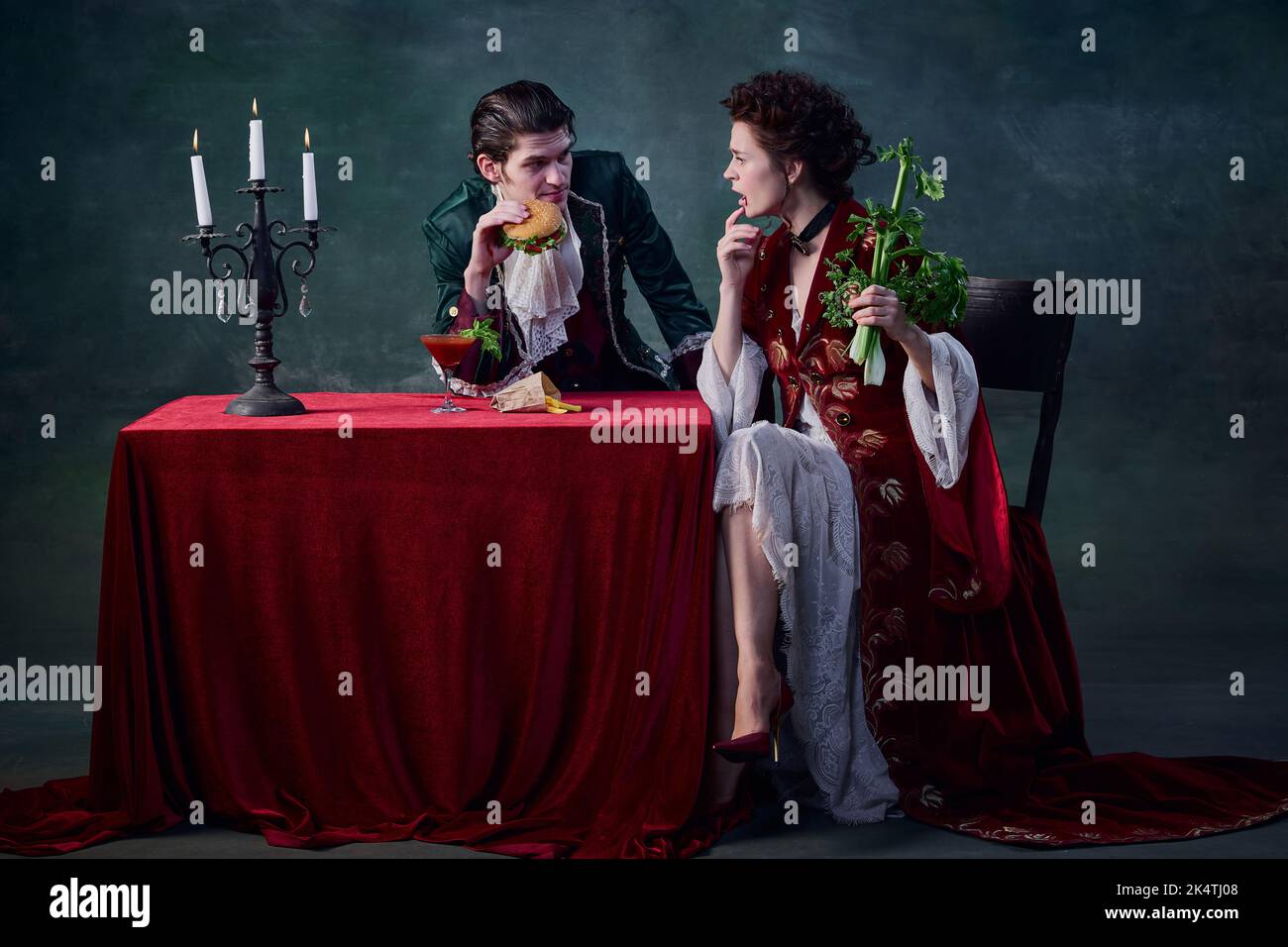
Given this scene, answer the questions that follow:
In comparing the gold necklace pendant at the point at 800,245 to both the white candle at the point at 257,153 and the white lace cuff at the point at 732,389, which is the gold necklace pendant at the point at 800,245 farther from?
the white candle at the point at 257,153

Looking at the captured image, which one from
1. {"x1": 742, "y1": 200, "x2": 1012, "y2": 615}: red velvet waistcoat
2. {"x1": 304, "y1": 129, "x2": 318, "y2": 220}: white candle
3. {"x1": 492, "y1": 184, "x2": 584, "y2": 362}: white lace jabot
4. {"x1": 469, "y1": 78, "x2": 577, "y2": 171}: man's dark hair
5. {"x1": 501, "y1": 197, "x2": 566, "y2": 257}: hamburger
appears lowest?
{"x1": 742, "y1": 200, "x2": 1012, "y2": 615}: red velvet waistcoat

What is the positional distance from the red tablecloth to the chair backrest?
94 cm

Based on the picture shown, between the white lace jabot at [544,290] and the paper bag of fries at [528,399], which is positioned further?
the white lace jabot at [544,290]

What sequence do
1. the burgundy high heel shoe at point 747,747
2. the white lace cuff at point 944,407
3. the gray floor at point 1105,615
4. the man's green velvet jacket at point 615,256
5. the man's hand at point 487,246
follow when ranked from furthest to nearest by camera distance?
the man's green velvet jacket at point 615,256 < the man's hand at point 487,246 < the white lace cuff at point 944,407 < the gray floor at point 1105,615 < the burgundy high heel shoe at point 747,747

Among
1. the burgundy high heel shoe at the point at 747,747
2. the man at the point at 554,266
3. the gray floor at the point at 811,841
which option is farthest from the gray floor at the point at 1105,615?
the man at the point at 554,266

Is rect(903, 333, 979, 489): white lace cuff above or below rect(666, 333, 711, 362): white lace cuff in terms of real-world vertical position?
below

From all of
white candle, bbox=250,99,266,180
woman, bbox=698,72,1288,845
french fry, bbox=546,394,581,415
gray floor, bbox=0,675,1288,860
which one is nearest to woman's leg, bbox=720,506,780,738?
woman, bbox=698,72,1288,845

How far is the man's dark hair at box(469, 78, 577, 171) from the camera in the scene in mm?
3945

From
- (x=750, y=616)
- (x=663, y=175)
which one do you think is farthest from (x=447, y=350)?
(x=663, y=175)

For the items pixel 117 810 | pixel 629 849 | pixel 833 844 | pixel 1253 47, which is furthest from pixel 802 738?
pixel 1253 47

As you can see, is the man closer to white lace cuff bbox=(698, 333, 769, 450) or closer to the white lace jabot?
the white lace jabot

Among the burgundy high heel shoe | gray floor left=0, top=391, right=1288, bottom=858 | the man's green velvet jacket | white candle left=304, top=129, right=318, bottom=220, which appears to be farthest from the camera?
the man's green velvet jacket

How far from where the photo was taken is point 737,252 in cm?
367

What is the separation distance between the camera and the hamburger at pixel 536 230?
3889 mm
